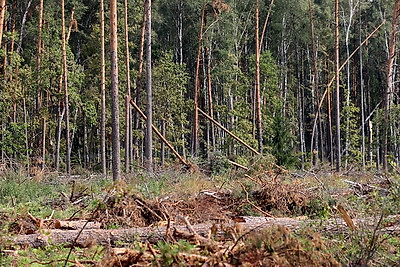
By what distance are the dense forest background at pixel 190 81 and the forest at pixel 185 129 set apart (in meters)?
0.13

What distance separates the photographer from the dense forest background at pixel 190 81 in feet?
73.5

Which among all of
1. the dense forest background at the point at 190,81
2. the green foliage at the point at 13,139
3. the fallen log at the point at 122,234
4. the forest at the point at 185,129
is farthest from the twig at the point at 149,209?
the green foliage at the point at 13,139

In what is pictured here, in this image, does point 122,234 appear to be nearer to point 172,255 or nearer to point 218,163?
point 172,255

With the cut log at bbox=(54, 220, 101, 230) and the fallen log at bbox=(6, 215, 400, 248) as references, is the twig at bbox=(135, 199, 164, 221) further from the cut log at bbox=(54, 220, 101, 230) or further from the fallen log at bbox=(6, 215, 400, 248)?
the fallen log at bbox=(6, 215, 400, 248)

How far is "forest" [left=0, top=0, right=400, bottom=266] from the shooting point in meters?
→ 6.59

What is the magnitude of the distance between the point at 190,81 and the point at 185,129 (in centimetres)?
1042

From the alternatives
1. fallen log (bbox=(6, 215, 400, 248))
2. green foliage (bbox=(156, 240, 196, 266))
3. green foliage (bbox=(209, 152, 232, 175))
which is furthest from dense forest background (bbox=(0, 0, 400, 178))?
green foliage (bbox=(156, 240, 196, 266))

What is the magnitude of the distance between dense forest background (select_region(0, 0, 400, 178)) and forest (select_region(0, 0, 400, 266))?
13 centimetres

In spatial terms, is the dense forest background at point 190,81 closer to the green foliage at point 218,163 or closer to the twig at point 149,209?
the green foliage at point 218,163

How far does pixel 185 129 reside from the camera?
104 ft

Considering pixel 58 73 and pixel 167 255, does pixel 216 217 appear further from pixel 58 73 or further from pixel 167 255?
pixel 58 73

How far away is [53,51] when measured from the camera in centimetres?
2247

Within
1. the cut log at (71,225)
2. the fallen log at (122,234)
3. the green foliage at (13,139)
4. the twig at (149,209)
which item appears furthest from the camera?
the green foliage at (13,139)

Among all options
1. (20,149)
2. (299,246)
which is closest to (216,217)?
(299,246)
